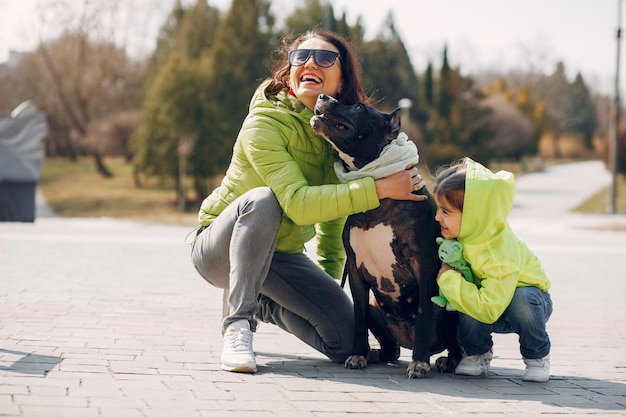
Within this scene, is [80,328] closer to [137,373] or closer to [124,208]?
[137,373]

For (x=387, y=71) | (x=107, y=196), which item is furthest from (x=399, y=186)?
(x=387, y=71)

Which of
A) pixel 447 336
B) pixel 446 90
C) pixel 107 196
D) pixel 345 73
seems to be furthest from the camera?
pixel 446 90

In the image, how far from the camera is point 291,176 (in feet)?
12.7

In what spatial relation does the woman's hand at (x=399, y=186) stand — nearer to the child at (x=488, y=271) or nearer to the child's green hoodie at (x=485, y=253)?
the child at (x=488, y=271)

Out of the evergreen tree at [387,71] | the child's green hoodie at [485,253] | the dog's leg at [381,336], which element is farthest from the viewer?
the evergreen tree at [387,71]

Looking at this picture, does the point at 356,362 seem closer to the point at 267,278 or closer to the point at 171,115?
the point at 267,278

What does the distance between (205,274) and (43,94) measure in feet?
148

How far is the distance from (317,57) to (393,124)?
0.61 m

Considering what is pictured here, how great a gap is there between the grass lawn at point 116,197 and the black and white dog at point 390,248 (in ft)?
61.6

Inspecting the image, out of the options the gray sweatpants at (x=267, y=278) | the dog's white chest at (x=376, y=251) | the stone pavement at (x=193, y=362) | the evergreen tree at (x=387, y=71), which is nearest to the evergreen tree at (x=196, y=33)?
the evergreen tree at (x=387, y=71)

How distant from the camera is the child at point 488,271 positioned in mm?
3691

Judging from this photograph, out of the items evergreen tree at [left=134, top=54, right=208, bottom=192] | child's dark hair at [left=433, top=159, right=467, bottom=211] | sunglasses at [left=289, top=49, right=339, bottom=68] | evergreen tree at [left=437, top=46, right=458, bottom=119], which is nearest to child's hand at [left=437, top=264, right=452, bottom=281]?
child's dark hair at [left=433, top=159, right=467, bottom=211]

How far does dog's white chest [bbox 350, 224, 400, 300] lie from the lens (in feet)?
12.5

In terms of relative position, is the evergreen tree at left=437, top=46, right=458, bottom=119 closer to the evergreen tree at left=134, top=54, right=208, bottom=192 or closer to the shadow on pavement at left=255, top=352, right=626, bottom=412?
the evergreen tree at left=134, top=54, right=208, bottom=192
